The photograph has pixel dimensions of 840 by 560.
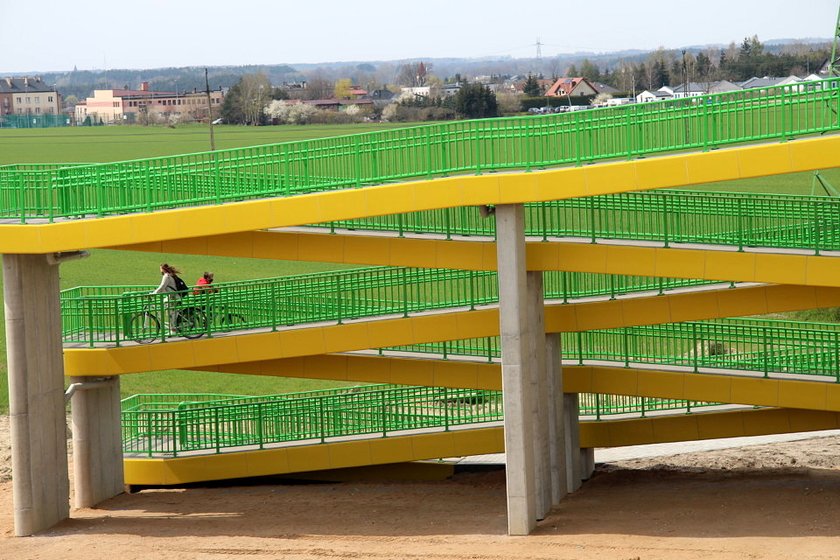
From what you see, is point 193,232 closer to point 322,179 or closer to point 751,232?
point 322,179

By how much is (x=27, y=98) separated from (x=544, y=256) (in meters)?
165

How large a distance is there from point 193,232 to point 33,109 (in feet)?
529

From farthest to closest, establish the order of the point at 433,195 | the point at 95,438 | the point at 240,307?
the point at 95,438, the point at 240,307, the point at 433,195

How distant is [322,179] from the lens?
20641mm

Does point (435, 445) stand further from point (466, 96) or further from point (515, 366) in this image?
point (466, 96)

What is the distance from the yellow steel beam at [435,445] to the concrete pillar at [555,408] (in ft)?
4.19

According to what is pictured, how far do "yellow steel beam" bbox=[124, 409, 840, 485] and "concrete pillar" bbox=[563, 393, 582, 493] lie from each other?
0.37 m

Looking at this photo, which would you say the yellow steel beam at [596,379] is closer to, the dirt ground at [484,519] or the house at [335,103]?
the dirt ground at [484,519]

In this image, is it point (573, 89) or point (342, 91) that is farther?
point (342, 91)

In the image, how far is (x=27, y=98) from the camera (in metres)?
176

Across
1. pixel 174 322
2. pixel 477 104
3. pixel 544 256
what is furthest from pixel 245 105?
pixel 544 256

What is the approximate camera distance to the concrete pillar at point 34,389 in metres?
21.7

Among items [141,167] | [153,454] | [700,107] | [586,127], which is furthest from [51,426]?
[700,107]

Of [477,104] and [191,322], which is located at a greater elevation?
[477,104]
